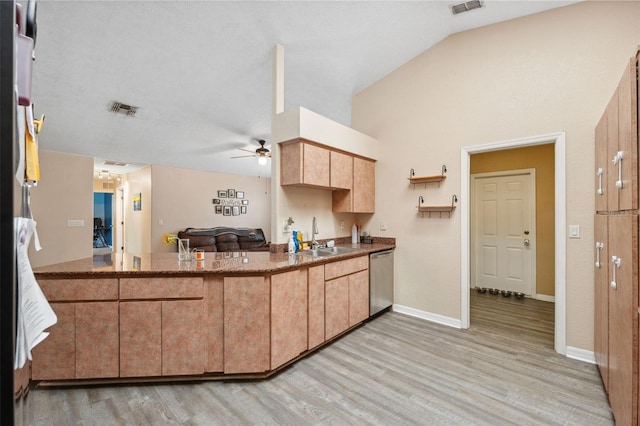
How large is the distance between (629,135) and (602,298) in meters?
1.37

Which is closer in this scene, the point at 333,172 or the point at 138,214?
the point at 333,172

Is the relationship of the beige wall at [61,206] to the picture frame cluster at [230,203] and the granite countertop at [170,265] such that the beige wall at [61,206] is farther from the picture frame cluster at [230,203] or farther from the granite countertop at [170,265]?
the granite countertop at [170,265]

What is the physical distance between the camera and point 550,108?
110 inches

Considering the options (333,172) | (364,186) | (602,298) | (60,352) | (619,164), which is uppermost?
(333,172)

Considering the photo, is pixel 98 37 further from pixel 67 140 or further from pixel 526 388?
pixel 526 388

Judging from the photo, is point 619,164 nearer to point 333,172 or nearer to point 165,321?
point 333,172

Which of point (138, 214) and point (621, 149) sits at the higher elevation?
point (621, 149)

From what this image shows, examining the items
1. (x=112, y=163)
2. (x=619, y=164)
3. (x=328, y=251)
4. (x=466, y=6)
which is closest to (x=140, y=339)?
(x=328, y=251)

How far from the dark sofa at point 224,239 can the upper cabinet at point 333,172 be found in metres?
3.53

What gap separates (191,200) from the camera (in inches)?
291

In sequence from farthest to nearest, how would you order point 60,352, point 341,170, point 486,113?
1. point 341,170
2. point 486,113
3. point 60,352

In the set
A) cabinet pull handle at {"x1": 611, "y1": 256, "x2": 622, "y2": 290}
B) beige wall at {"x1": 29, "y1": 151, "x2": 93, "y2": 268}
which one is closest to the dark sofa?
beige wall at {"x1": 29, "y1": 151, "x2": 93, "y2": 268}

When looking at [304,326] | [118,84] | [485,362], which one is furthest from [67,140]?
[485,362]

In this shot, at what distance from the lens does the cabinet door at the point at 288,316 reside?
90.7 inches
